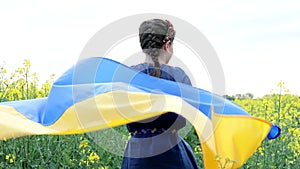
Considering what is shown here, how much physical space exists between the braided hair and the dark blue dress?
106 mm

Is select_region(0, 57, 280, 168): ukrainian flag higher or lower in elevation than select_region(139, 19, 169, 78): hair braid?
lower

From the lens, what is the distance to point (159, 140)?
3820 mm

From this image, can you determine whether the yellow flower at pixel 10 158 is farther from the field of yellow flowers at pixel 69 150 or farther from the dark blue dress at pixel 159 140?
the dark blue dress at pixel 159 140

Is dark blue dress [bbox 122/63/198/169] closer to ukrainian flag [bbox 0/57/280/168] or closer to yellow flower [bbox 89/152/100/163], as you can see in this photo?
ukrainian flag [bbox 0/57/280/168]

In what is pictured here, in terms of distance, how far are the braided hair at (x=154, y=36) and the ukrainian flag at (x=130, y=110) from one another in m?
0.22

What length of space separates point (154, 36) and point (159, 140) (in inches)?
24.4

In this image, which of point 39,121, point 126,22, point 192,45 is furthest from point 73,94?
point 192,45

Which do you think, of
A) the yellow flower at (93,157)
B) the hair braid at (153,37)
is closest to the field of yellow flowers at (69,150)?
the yellow flower at (93,157)

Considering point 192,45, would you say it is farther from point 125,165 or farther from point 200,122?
point 125,165

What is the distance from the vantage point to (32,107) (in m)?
4.57

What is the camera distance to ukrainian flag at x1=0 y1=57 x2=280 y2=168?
3881 millimetres

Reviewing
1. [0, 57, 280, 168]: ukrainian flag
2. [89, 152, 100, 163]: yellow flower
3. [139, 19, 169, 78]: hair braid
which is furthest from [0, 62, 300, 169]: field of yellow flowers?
[139, 19, 169, 78]: hair braid

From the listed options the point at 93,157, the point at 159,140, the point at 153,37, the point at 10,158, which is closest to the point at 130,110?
the point at 159,140

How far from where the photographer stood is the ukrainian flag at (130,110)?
12.7ft
